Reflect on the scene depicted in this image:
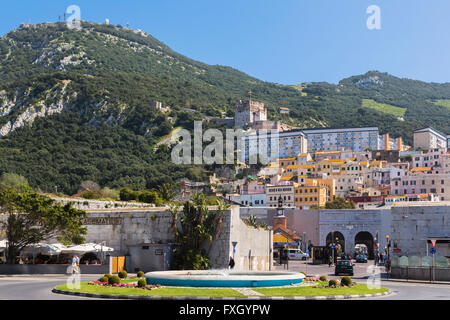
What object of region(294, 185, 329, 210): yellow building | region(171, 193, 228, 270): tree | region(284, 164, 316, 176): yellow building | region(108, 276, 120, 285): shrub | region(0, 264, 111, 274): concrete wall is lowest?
region(0, 264, 111, 274): concrete wall

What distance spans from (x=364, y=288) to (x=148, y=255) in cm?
1723

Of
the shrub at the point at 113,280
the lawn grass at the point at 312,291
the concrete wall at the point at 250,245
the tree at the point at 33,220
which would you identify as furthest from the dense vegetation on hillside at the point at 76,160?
the lawn grass at the point at 312,291

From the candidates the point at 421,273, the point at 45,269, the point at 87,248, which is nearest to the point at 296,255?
the point at 87,248

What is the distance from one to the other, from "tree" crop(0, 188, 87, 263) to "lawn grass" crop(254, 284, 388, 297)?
66.0 feet

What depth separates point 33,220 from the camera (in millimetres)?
40938

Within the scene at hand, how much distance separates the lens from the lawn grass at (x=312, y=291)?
2306cm

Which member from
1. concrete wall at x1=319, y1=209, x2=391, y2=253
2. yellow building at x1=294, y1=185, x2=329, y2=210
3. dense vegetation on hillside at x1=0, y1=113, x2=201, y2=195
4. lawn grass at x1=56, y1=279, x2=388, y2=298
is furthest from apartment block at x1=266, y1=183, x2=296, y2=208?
lawn grass at x1=56, y1=279, x2=388, y2=298

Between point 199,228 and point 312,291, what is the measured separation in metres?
15.9

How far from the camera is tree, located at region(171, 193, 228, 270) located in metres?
39.3

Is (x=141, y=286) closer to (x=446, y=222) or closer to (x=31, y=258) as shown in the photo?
(x=31, y=258)

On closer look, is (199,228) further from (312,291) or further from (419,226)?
(312,291)

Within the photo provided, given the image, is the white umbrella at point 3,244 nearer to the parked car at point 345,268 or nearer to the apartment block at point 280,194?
the parked car at point 345,268

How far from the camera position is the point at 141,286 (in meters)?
25.1

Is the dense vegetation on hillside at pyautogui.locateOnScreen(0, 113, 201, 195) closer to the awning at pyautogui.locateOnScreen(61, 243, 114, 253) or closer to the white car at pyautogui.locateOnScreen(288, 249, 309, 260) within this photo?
the white car at pyautogui.locateOnScreen(288, 249, 309, 260)
